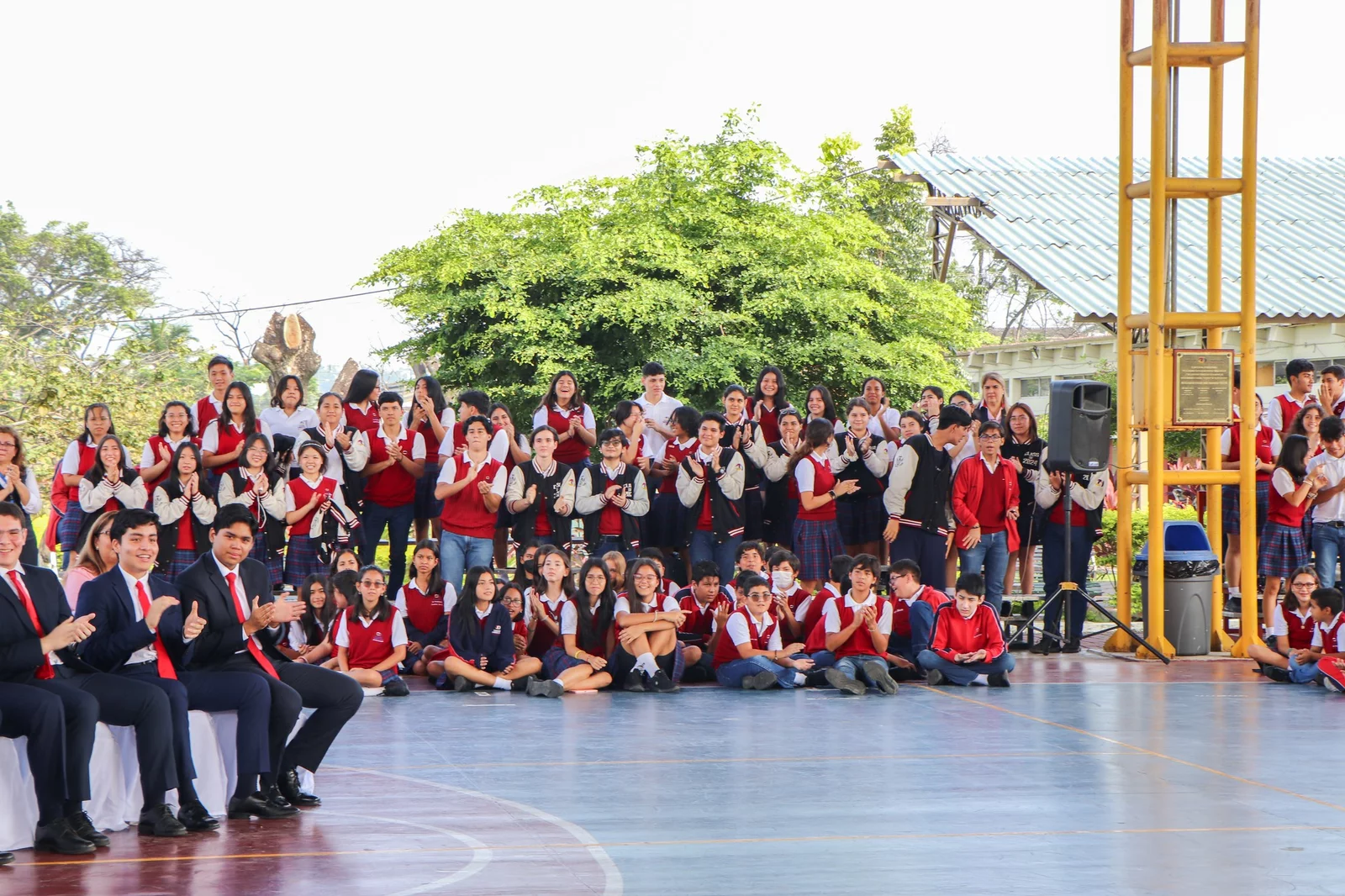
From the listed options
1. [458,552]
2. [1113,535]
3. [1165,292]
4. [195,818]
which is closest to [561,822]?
[195,818]

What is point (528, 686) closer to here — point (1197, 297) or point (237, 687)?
point (237, 687)

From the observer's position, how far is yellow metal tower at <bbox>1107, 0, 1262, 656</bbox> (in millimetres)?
10141

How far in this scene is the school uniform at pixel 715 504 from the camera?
34.1ft

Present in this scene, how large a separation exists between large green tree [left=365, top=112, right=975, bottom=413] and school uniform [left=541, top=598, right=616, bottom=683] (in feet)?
30.1

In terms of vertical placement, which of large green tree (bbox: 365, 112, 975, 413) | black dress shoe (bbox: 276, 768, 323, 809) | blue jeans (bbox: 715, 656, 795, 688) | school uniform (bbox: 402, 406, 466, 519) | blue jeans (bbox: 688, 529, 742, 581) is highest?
large green tree (bbox: 365, 112, 975, 413)

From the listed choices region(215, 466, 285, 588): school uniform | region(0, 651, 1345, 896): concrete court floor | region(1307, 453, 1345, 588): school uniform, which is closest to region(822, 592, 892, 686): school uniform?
region(0, 651, 1345, 896): concrete court floor

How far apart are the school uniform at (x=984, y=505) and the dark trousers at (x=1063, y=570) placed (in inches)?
Result: 18.5

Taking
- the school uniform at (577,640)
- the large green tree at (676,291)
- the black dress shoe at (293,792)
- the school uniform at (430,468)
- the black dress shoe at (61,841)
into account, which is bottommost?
the black dress shoe at (61,841)

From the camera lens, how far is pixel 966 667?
9.30 m

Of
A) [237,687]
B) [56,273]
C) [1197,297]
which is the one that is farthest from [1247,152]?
[56,273]

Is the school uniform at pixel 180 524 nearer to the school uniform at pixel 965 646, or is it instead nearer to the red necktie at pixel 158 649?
the red necktie at pixel 158 649

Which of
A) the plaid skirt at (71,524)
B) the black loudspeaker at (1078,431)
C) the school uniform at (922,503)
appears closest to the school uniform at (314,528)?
the plaid skirt at (71,524)

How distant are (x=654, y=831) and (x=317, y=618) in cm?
448

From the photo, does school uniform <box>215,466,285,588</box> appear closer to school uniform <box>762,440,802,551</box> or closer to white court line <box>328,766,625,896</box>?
school uniform <box>762,440,802,551</box>
